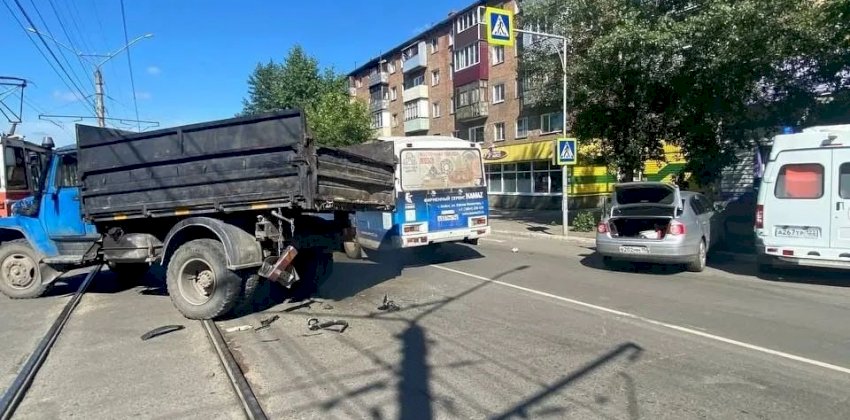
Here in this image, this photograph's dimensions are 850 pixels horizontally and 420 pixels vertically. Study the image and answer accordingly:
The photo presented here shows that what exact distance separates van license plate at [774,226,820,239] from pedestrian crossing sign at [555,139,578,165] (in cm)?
774

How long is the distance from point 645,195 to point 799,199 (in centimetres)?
261

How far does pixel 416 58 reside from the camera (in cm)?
4922

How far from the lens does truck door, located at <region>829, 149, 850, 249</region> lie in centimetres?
883

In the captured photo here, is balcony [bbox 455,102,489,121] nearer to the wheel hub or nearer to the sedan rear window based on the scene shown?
the sedan rear window

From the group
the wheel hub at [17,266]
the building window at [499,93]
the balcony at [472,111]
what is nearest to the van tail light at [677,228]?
the wheel hub at [17,266]

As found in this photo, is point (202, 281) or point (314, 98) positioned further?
point (314, 98)

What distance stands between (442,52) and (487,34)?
109 feet

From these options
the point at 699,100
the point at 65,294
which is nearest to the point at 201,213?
the point at 65,294

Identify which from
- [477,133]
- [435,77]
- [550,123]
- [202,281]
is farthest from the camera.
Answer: [435,77]

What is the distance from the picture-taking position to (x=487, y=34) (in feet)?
47.6

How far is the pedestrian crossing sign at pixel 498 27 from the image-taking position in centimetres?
1444

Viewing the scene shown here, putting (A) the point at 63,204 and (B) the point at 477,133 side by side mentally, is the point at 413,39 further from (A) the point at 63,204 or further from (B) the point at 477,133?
(A) the point at 63,204

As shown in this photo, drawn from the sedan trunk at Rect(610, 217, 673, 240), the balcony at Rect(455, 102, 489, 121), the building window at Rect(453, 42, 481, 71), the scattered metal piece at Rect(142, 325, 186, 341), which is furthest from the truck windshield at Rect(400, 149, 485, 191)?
the building window at Rect(453, 42, 481, 71)

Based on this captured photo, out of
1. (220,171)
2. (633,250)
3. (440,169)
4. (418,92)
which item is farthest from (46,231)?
(418,92)
